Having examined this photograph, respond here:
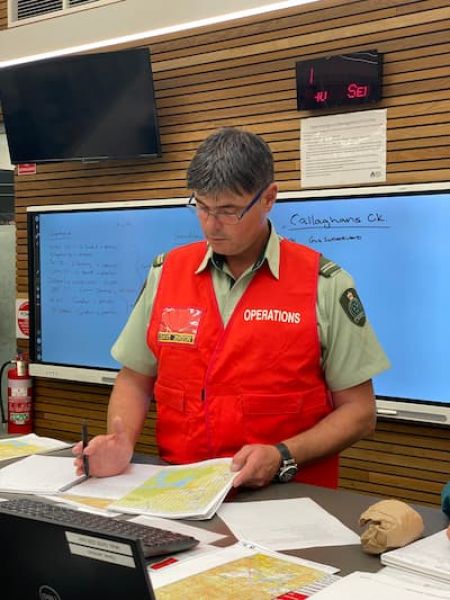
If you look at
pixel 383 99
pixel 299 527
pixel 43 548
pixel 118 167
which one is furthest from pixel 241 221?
pixel 118 167

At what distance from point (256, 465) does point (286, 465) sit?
122mm

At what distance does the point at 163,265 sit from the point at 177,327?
0.24 m

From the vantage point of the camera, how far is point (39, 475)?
1938 millimetres

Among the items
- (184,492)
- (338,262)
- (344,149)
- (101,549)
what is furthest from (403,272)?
(101,549)

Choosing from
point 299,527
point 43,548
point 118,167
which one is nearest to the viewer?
point 43,548

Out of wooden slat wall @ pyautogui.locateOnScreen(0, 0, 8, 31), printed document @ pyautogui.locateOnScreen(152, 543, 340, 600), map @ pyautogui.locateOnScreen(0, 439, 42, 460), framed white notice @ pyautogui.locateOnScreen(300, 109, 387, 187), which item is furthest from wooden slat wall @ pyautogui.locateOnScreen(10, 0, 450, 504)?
printed document @ pyautogui.locateOnScreen(152, 543, 340, 600)

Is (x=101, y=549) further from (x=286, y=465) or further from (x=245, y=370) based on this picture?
(x=245, y=370)

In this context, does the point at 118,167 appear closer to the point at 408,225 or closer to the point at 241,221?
the point at 408,225

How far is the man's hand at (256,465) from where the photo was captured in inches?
68.9

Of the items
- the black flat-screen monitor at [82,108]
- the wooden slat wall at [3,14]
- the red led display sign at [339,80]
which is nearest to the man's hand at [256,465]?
the red led display sign at [339,80]

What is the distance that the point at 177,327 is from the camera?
6.84 ft

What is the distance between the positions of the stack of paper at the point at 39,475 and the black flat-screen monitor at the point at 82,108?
2.49 metres

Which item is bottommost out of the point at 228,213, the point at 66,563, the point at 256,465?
the point at 256,465

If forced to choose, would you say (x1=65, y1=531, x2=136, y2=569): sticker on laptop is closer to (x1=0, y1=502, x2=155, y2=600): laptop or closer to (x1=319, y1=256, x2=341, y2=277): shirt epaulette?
(x1=0, y1=502, x2=155, y2=600): laptop
